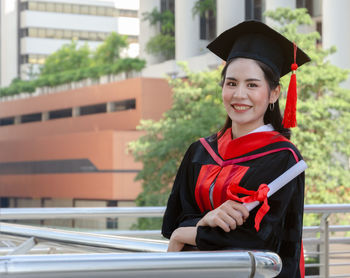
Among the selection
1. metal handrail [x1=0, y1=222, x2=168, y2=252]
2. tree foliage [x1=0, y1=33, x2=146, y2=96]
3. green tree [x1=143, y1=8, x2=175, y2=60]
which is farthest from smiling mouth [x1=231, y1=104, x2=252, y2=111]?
green tree [x1=143, y1=8, x2=175, y2=60]

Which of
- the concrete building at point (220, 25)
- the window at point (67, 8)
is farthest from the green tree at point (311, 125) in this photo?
the window at point (67, 8)

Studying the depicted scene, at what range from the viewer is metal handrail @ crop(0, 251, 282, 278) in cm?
97

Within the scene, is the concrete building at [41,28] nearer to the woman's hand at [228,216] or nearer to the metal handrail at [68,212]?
the metal handrail at [68,212]

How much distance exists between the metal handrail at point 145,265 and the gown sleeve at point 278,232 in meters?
0.44

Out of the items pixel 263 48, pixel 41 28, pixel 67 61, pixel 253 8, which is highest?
pixel 41 28

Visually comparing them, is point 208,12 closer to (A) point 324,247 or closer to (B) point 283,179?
(A) point 324,247

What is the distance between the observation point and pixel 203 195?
1682mm

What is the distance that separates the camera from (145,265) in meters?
1.01

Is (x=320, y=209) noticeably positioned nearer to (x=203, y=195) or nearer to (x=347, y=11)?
(x=203, y=195)

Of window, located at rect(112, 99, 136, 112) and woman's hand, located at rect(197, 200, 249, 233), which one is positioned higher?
window, located at rect(112, 99, 136, 112)

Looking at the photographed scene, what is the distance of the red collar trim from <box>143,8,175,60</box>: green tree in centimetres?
3388

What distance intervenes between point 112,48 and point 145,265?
133ft

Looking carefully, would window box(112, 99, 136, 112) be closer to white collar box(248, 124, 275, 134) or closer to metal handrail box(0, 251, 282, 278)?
white collar box(248, 124, 275, 134)

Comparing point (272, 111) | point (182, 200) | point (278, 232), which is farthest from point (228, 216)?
point (272, 111)
